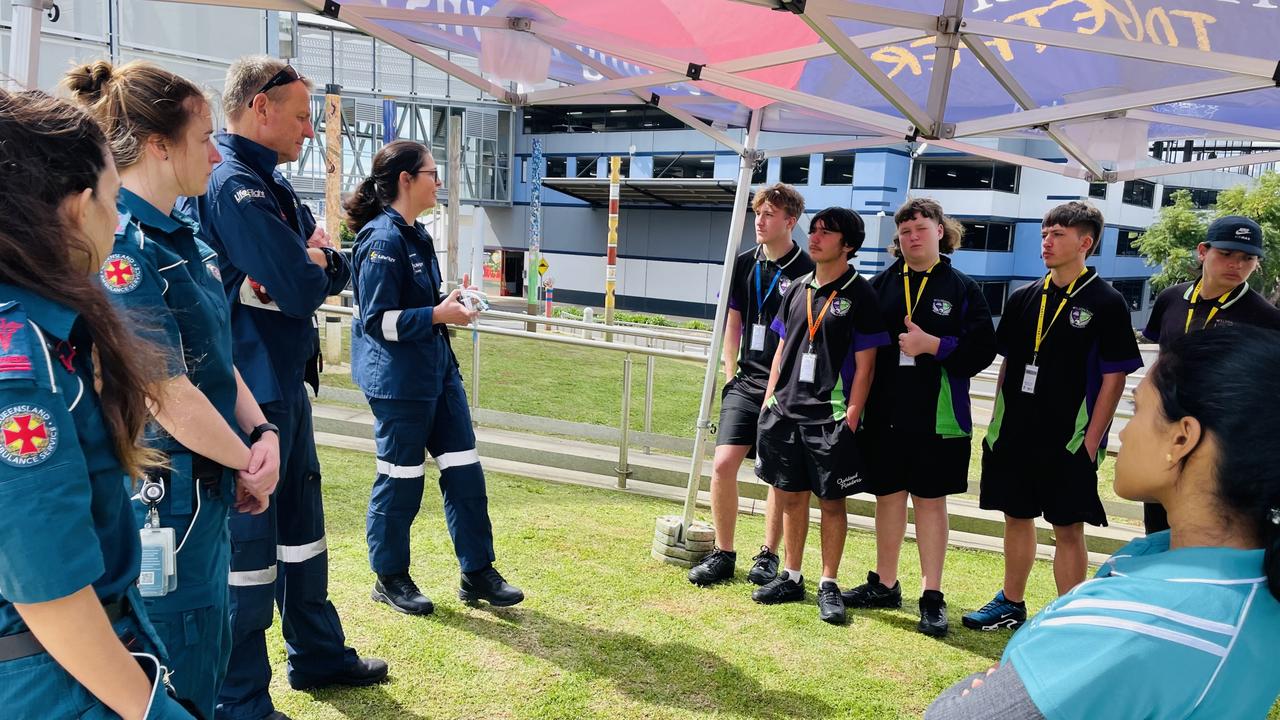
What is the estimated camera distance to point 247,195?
2.64m

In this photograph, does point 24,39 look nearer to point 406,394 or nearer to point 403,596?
point 406,394

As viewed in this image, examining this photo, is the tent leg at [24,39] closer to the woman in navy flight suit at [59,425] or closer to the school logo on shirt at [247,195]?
the school logo on shirt at [247,195]

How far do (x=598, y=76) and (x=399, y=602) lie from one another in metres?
3.10

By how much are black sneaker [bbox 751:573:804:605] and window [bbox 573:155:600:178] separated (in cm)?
3317

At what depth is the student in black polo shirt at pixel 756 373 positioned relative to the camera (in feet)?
14.9

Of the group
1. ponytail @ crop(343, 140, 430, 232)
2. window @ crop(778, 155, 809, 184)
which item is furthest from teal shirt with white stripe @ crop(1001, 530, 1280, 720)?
window @ crop(778, 155, 809, 184)

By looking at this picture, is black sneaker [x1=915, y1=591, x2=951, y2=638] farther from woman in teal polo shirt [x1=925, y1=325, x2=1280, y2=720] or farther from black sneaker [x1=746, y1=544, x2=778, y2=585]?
woman in teal polo shirt [x1=925, y1=325, x2=1280, y2=720]

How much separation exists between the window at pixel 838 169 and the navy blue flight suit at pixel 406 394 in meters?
29.2

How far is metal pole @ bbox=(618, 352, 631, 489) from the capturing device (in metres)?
6.24

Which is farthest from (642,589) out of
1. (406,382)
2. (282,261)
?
(282,261)

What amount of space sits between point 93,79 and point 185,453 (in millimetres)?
872

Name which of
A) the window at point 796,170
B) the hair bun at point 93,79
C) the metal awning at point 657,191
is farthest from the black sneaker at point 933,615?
the window at point 796,170

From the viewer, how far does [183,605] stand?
1.78m

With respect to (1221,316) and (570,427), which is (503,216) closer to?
(570,427)
